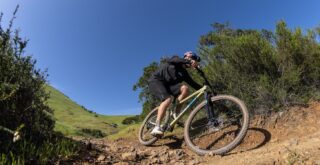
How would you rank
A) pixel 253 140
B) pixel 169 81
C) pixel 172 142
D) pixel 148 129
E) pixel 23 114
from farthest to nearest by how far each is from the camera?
pixel 148 129 < pixel 172 142 < pixel 169 81 < pixel 253 140 < pixel 23 114

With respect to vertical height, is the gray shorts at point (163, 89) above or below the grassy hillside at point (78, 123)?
below

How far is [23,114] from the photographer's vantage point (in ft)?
18.5

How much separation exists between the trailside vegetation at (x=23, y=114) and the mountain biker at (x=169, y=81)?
185 centimetres

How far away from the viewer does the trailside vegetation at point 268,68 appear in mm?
7277

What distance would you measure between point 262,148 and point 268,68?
3.01 m

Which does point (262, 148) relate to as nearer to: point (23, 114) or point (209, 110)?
point (209, 110)

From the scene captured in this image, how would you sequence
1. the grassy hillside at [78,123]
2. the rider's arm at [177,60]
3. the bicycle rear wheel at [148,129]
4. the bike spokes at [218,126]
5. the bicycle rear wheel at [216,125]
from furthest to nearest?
the grassy hillside at [78,123]
the bicycle rear wheel at [148,129]
the rider's arm at [177,60]
the bike spokes at [218,126]
the bicycle rear wheel at [216,125]

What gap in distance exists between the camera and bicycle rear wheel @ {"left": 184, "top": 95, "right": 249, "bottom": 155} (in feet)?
20.3

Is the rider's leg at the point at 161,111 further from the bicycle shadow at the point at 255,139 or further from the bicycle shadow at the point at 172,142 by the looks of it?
the bicycle shadow at the point at 255,139

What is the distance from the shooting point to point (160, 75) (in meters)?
6.94

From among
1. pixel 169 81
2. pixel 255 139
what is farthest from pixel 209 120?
pixel 169 81

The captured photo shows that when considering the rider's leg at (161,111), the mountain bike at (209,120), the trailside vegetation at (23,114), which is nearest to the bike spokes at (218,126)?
the mountain bike at (209,120)

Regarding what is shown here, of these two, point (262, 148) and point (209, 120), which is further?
point (209, 120)

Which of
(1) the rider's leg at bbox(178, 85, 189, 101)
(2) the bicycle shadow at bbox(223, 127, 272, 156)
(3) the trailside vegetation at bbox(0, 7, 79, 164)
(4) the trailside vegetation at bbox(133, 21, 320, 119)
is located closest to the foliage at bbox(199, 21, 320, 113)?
(4) the trailside vegetation at bbox(133, 21, 320, 119)
